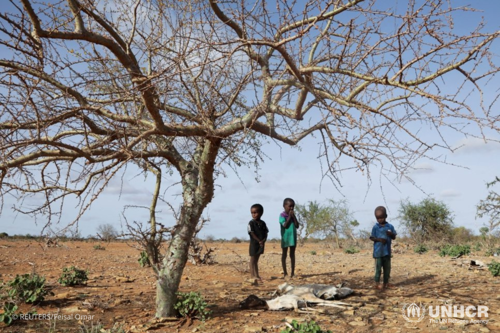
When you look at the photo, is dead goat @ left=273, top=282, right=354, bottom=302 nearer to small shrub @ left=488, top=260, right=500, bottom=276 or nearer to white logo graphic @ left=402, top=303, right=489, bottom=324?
white logo graphic @ left=402, top=303, right=489, bottom=324

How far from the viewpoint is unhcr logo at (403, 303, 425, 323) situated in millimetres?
5412

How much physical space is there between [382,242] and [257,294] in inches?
94.9

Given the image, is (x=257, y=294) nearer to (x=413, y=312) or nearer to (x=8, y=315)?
(x=413, y=312)

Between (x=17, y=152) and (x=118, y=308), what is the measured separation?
2.80 m

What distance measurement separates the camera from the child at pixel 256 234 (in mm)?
8883

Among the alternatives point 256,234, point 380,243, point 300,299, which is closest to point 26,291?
point 300,299

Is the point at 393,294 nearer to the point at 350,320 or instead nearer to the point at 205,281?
the point at 350,320

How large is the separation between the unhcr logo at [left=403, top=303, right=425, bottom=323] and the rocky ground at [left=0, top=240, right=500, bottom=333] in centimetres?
7

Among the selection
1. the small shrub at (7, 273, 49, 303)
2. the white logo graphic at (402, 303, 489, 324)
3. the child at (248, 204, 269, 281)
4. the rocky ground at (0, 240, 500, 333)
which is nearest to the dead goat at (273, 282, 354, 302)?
the rocky ground at (0, 240, 500, 333)

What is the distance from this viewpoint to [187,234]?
17.9 feet

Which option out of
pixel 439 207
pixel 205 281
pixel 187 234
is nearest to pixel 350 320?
pixel 187 234

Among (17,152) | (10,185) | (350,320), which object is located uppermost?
(17,152)

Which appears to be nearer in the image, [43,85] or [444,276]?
[43,85]

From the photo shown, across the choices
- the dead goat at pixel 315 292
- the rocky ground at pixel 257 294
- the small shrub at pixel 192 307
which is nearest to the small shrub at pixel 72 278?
the rocky ground at pixel 257 294
